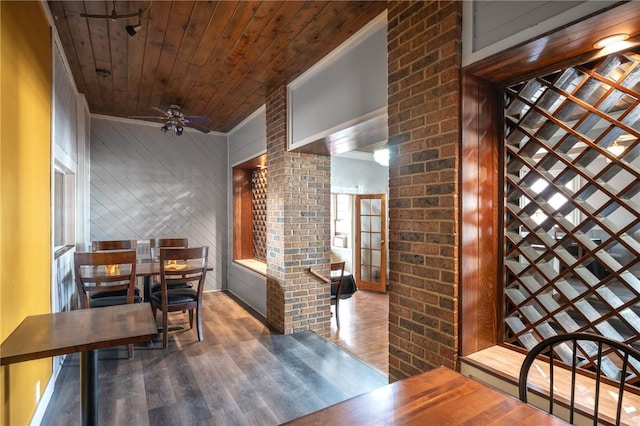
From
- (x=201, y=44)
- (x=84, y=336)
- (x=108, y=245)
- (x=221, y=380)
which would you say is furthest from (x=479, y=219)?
(x=108, y=245)

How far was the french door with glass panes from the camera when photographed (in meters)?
6.50

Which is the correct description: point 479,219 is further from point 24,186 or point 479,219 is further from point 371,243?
point 371,243

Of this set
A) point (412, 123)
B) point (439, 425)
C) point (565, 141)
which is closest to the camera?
point (439, 425)

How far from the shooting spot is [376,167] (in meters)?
Answer: 6.90

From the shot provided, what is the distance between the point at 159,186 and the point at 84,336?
4.11 m

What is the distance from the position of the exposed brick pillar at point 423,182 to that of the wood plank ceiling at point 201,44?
1.92 ft

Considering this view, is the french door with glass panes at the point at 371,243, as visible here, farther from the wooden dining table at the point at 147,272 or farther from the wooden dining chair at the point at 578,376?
the wooden dining chair at the point at 578,376

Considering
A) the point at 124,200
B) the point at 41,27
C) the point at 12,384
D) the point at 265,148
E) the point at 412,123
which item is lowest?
the point at 12,384

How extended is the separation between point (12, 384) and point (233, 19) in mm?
2512

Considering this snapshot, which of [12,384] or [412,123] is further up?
[412,123]

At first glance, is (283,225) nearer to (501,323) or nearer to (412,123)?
(412,123)

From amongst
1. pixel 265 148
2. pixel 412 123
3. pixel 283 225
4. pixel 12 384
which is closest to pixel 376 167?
pixel 265 148

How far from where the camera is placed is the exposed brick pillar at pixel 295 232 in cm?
370

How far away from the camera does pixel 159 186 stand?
17.3 ft
